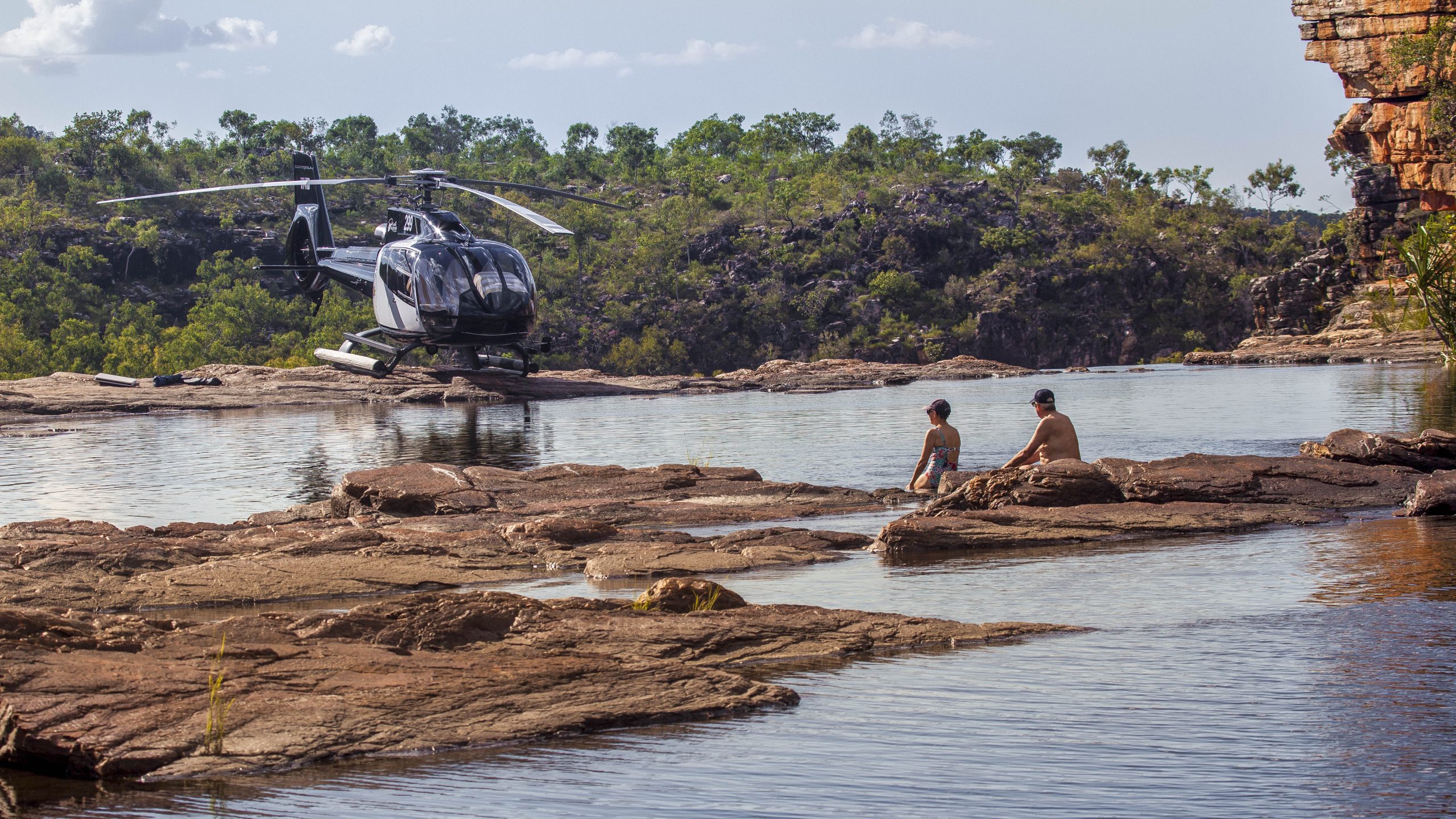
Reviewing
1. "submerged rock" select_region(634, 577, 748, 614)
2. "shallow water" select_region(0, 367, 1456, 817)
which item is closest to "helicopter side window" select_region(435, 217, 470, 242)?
"shallow water" select_region(0, 367, 1456, 817)

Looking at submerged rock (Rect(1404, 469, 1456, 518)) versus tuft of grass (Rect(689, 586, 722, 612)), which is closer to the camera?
tuft of grass (Rect(689, 586, 722, 612))

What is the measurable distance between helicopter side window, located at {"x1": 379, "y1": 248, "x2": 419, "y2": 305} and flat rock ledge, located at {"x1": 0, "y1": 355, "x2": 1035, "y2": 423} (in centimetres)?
578

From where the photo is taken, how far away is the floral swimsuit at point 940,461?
49.4 ft

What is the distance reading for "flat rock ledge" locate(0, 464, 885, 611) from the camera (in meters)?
9.78

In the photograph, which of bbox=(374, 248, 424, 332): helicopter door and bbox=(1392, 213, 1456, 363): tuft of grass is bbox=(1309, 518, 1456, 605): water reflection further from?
bbox=(374, 248, 424, 332): helicopter door

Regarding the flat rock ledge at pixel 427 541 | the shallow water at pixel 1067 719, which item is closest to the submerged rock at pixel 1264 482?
the shallow water at pixel 1067 719

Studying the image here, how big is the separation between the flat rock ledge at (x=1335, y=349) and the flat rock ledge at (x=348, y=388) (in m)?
18.2

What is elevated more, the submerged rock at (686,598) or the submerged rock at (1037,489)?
the submerged rock at (1037,489)

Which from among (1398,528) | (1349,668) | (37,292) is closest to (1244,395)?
(1398,528)

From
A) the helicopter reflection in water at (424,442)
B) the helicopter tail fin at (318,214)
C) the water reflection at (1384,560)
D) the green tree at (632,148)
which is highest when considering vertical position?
the green tree at (632,148)

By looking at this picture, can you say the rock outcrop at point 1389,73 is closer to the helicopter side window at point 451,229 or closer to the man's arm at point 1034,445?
the helicopter side window at point 451,229

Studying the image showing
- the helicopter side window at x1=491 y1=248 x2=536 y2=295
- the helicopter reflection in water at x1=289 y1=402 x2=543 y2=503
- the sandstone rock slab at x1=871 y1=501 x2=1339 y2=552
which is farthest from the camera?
the helicopter side window at x1=491 y1=248 x2=536 y2=295

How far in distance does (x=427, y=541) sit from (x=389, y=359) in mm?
37597

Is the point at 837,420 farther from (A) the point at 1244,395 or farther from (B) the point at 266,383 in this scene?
(B) the point at 266,383
